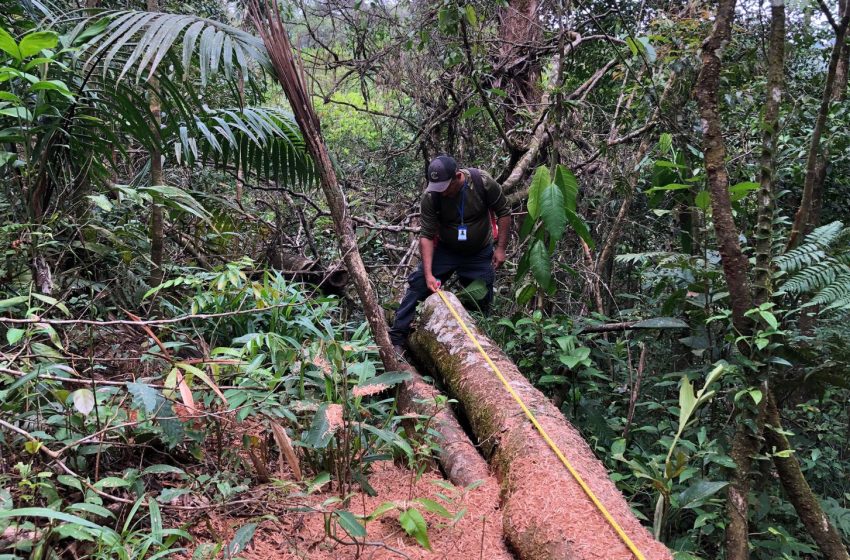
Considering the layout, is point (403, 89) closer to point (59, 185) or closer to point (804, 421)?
point (59, 185)

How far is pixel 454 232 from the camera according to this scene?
14.3ft

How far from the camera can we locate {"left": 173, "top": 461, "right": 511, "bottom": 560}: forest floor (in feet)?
6.43

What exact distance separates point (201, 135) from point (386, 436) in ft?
9.05

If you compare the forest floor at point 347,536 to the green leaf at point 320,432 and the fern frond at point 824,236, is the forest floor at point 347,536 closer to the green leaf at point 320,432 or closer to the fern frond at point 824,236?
the green leaf at point 320,432

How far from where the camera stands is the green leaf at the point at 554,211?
11.0ft

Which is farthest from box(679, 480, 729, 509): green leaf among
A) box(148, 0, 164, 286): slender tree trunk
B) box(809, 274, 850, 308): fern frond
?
box(148, 0, 164, 286): slender tree trunk

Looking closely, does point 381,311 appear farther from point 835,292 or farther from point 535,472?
point 835,292

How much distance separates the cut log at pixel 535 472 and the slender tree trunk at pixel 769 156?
3.51 feet

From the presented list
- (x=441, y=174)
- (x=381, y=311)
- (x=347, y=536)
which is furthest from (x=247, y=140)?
(x=347, y=536)

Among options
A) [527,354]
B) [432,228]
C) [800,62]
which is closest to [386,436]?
[527,354]

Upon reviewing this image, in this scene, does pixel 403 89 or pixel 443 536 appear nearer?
pixel 443 536

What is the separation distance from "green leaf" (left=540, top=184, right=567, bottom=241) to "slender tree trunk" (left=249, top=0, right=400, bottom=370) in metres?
1.26

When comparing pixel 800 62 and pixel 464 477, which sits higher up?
pixel 800 62

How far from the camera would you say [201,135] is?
153 inches
